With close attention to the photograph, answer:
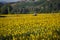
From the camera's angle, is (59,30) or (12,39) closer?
(12,39)

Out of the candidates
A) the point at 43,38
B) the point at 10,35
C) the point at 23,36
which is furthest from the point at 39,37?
the point at 10,35

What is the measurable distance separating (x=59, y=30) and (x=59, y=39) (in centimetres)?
240

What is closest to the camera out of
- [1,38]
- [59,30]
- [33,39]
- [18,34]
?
[33,39]

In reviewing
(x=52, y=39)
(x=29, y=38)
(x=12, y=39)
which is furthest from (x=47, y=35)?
(x=12, y=39)

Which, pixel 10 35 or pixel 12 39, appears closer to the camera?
pixel 12 39

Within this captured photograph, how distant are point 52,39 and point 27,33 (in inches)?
55.5

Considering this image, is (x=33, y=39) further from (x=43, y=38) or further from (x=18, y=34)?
(x=18, y=34)

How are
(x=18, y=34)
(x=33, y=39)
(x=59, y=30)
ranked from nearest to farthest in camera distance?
(x=33, y=39)
(x=18, y=34)
(x=59, y=30)

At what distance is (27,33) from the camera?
895 cm

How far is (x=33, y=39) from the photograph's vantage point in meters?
7.69

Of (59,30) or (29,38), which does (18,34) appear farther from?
(59,30)

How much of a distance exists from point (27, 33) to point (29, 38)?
1.01 meters

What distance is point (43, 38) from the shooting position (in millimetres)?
7961

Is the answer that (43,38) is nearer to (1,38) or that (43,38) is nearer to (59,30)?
(1,38)
